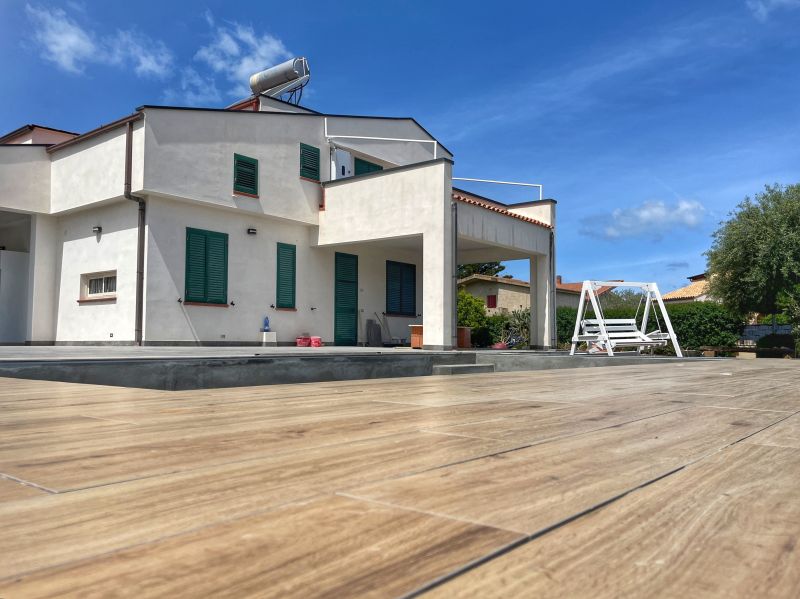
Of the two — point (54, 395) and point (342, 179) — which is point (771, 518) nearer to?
point (54, 395)

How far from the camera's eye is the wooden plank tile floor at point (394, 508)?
73 centimetres

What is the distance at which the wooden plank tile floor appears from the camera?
727 millimetres

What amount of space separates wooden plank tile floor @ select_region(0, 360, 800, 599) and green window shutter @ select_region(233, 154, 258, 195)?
9.17 meters

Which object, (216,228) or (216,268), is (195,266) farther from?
(216,228)

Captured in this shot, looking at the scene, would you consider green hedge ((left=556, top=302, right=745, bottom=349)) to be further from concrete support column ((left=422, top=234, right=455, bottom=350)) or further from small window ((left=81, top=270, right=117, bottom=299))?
small window ((left=81, top=270, right=117, bottom=299))

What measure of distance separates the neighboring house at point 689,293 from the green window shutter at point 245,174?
28.0m

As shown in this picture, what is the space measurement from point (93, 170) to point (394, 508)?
1101 cm

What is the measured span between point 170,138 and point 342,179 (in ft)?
10.5

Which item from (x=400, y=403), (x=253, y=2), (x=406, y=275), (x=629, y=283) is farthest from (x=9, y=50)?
(x=400, y=403)

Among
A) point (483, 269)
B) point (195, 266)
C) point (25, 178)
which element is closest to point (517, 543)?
point (195, 266)

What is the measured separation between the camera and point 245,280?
10.9 m

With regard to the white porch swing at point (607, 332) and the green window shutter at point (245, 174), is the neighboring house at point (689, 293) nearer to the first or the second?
the white porch swing at point (607, 332)

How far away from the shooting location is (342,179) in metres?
11.7

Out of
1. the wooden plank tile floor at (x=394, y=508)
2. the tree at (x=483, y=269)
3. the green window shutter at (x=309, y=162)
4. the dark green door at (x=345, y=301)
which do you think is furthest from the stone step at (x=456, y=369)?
the tree at (x=483, y=269)
